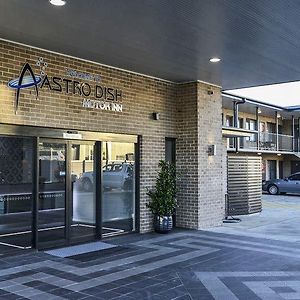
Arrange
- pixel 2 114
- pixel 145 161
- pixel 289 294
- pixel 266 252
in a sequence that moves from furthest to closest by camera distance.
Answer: pixel 145 161 → pixel 266 252 → pixel 2 114 → pixel 289 294

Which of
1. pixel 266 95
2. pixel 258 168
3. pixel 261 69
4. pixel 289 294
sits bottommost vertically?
pixel 289 294

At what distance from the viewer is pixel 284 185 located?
23781 millimetres

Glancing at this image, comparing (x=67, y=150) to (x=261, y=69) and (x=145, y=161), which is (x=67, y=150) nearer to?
(x=145, y=161)

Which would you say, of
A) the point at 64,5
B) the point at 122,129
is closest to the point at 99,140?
the point at 122,129

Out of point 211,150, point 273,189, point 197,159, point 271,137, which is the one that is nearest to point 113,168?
point 197,159

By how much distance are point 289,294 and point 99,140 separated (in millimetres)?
5244

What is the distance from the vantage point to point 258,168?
15.1m

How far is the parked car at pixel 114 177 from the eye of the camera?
9.34m

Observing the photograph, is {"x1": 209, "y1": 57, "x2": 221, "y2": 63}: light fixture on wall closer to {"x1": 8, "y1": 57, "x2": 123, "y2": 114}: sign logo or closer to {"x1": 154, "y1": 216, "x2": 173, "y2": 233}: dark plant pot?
{"x1": 8, "y1": 57, "x2": 123, "y2": 114}: sign logo

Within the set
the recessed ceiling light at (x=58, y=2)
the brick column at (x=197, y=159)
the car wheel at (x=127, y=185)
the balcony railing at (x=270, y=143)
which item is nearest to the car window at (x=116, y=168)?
the car wheel at (x=127, y=185)

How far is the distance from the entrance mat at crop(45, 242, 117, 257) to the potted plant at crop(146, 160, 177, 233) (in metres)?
1.81

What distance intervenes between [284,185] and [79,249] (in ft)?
58.6

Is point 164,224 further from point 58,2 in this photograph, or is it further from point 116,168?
point 58,2

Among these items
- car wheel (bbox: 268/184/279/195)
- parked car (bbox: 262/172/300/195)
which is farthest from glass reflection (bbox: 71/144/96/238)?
car wheel (bbox: 268/184/279/195)
